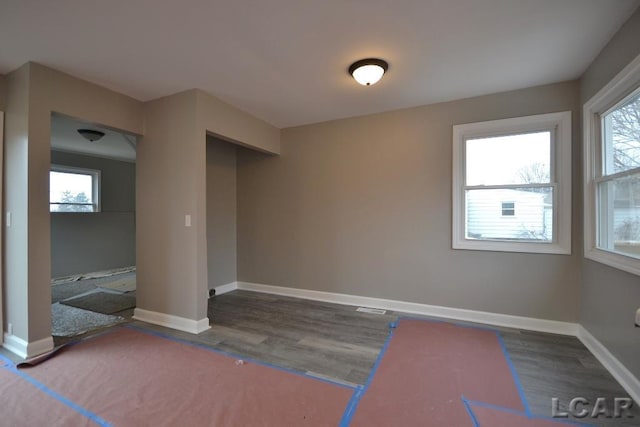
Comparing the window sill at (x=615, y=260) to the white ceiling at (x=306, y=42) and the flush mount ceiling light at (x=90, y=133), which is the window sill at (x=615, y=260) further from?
the flush mount ceiling light at (x=90, y=133)

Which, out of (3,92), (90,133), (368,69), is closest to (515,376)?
(368,69)

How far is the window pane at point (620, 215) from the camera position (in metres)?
2.05

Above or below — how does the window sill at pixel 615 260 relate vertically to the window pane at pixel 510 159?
below

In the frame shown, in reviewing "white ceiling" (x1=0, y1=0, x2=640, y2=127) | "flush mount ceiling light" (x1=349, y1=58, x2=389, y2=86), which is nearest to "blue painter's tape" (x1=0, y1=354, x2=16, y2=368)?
"white ceiling" (x1=0, y1=0, x2=640, y2=127)

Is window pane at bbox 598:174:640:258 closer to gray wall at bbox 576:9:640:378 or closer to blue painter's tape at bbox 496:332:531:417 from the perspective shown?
gray wall at bbox 576:9:640:378

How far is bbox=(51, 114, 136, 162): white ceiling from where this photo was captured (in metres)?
4.29

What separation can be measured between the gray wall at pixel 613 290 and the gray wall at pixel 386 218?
0.24m

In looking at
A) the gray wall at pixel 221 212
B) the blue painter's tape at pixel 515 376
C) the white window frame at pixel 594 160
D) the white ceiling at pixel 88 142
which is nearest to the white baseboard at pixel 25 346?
the gray wall at pixel 221 212

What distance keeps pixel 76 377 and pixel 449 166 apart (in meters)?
4.01

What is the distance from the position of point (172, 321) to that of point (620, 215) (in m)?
4.26

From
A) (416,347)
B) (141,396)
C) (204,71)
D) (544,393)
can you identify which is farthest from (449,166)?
(141,396)

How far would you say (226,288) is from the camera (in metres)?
4.61

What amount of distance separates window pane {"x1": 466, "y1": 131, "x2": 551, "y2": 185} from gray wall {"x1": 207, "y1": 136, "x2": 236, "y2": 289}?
3.50 meters

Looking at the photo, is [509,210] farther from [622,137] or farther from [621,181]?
[622,137]
